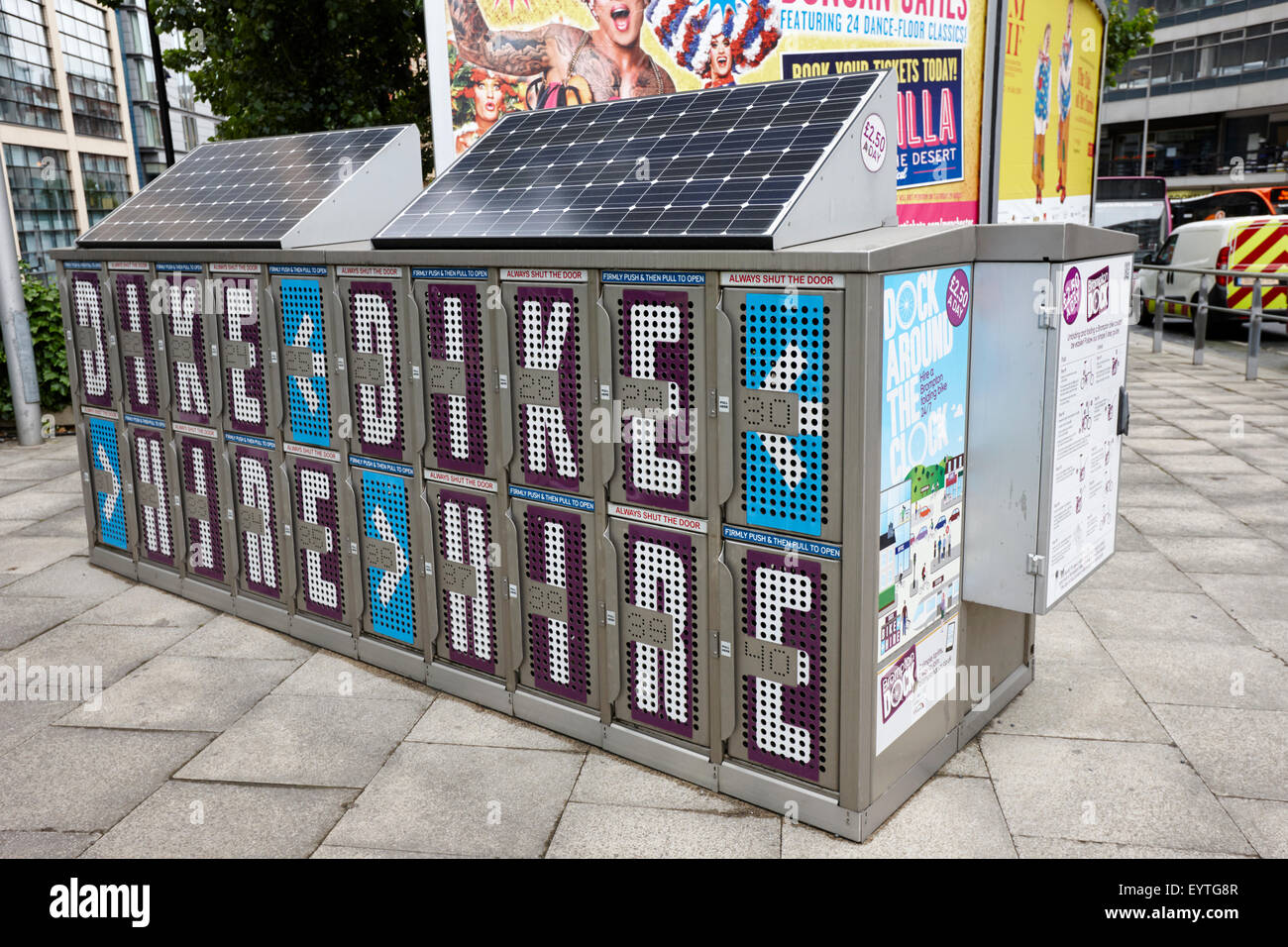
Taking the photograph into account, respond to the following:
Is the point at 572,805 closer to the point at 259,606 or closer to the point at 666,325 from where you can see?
the point at 666,325

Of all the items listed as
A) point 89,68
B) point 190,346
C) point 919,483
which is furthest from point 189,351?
point 89,68

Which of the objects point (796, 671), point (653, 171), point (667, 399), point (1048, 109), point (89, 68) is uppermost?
point (89, 68)

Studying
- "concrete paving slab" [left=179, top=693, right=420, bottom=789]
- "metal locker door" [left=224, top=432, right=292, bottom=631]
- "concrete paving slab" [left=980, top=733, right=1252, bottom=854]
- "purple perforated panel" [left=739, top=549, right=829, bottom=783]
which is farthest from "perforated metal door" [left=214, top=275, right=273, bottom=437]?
"concrete paving slab" [left=980, top=733, right=1252, bottom=854]

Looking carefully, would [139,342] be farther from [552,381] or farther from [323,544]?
[552,381]

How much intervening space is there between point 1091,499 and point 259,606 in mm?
4812

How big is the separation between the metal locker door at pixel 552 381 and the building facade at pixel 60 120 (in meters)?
27.3

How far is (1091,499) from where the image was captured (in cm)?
478

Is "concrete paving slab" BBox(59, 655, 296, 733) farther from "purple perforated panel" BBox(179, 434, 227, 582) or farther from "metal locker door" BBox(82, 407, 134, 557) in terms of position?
"metal locker door" BBox(82, 407, 134, 557)

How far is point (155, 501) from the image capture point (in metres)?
7.09

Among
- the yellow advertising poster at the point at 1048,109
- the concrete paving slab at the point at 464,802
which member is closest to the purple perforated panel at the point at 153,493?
the concrete paving slab at the point at 464,802

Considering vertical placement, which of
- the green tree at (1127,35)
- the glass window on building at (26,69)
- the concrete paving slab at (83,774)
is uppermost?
the glass window on building at (26,69)

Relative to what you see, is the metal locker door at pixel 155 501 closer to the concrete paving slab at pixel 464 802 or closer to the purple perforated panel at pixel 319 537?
the purple perforated panel at pixel 319 537

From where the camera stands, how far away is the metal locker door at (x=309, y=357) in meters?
5.61

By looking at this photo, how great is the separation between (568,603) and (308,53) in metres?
9.96
